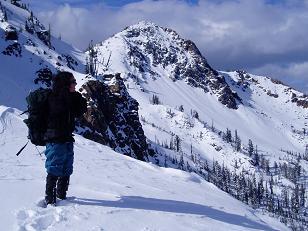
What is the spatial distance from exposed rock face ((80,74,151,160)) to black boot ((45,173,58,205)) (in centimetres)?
8912

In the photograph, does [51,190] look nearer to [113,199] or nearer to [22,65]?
[113,199]

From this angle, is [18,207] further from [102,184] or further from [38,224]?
[102,184]

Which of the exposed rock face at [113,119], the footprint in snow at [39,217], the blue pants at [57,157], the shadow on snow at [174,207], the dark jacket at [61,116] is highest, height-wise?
the exposed rock face at [113,119]

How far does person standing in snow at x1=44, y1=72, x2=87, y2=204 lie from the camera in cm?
1271

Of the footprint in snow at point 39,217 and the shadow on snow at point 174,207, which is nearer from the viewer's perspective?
the footprint in snow at point 39,217

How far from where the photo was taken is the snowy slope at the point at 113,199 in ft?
37.3

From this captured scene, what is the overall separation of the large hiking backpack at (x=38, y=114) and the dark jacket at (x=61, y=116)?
123 millimetres

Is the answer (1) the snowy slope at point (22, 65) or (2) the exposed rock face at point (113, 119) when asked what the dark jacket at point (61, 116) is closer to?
(1) the snowy slope at point (22, 65)

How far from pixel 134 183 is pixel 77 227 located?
18.8 feet

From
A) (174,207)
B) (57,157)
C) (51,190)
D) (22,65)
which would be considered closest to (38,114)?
(57,157)

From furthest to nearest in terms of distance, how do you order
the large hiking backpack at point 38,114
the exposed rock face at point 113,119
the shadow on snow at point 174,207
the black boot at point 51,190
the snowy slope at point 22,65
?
the exposed rock face at point 113,119 < the snowy slope at point 22,65 < the shadow on snow at point 174,207 < the large hiking backpack at point 38,114 < the black boot at point 51,190

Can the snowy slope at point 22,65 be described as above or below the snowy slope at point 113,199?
above

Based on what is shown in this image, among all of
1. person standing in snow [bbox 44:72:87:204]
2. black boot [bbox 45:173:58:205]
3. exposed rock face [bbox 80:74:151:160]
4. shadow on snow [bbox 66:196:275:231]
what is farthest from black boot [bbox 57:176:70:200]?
exposed rock face [bbox 80:74:151:160]

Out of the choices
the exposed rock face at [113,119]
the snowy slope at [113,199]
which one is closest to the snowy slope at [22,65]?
the exposed rock face at [113,119]
